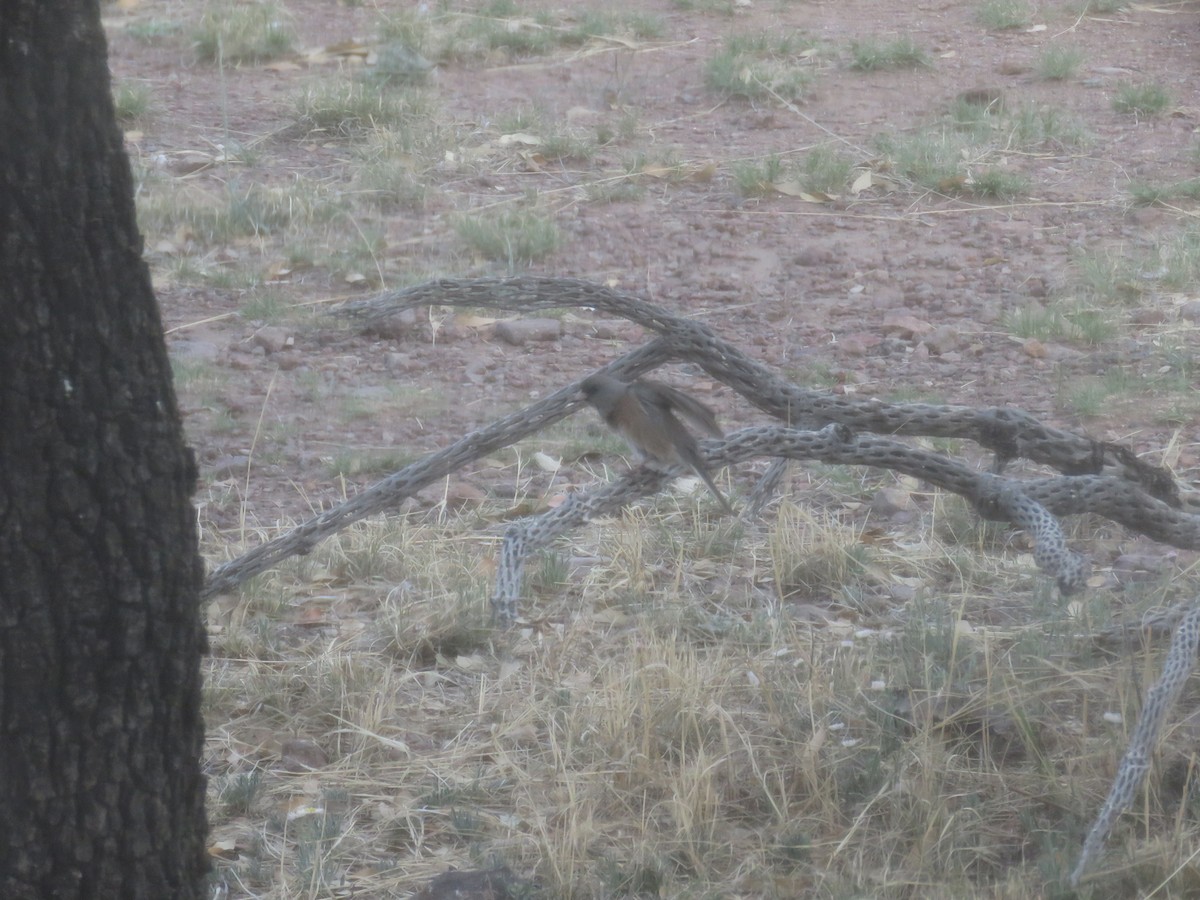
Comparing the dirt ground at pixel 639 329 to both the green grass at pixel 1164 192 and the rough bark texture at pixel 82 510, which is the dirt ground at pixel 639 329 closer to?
the green grass at pixel 1164 192

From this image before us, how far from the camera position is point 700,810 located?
3.37 meters

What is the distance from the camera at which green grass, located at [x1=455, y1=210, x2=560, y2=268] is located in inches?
277

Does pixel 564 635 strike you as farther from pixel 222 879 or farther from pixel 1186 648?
pixel 1186 648

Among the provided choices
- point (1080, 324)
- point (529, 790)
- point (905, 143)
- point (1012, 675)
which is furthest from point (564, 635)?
point (905, 143)

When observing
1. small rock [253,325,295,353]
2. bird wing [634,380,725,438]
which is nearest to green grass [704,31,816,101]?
small rock [253,325,295,353]

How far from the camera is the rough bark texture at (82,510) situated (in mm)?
2109

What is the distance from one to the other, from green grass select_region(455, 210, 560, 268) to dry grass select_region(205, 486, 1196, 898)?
2444 millimetres

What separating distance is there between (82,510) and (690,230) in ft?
18.1

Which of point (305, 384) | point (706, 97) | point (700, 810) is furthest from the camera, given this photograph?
point (706, 97)

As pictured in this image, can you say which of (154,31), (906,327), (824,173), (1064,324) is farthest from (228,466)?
A: (154,31)

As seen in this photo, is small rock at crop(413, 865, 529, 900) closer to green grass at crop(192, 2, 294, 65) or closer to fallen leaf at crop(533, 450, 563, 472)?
fallen leaf at crop(533, 450, 563, 472)

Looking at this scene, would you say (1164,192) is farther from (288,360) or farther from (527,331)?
(288,360)

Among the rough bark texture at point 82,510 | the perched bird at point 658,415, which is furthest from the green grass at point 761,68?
the rough bark texture at point 82,510

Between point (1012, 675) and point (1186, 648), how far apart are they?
694mm
